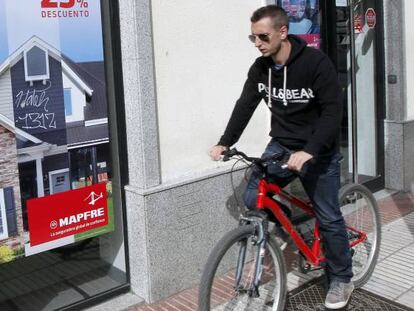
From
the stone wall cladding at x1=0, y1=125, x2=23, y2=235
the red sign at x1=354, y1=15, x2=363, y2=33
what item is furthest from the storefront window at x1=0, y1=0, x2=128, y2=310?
the red sign at x1=354, y1=15, x2=363, y2=33

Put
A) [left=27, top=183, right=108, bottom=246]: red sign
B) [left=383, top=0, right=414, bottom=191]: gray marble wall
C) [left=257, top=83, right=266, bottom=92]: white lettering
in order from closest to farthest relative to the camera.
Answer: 1. [left=257, top=83, right=266, bottom=92]: white lettering
2. [left=27, top=183, right=108, bottom=246]: red sign
3. [left=383, top=0, right=414, bottom=191]: gray marble wall

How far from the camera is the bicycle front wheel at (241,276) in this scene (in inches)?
125

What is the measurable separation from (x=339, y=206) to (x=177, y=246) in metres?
1.24

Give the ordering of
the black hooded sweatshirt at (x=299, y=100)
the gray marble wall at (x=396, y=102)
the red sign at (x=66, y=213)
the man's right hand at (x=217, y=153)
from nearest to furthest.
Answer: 1. the black hooded sweatshirt at (x=299, y=100)
2. the man's right hand at (x=217, y=153)
3. the red sign at (x=66, y=213)
4. the gray marble wall at (x=396, y=102)

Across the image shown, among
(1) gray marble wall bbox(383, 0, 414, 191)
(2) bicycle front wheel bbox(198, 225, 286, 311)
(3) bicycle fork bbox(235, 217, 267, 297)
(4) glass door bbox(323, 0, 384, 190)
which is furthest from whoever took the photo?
(1) gray marble wall bbox(383, 0, 414, 191)

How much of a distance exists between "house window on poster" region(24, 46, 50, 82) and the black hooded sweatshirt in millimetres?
1251

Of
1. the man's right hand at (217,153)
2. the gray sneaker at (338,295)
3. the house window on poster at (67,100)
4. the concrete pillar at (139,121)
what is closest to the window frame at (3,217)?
the house window on poster at (67,100)

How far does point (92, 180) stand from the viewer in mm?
4164

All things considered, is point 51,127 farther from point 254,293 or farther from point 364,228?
point 364,228

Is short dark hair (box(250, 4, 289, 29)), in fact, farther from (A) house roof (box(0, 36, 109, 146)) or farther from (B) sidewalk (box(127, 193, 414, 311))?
(B) sidewalk (box(127, 193, 414, 311))

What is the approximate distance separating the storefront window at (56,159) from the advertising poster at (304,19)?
219 cm

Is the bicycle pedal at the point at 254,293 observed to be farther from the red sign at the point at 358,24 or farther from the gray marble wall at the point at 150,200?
the red sign at the point at 358,24

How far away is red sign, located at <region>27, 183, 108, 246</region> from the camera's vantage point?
3844mm

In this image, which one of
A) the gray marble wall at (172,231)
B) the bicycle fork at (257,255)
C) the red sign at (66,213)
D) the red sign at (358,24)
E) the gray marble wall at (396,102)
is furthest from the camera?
the gray marble wall at (396,102)
